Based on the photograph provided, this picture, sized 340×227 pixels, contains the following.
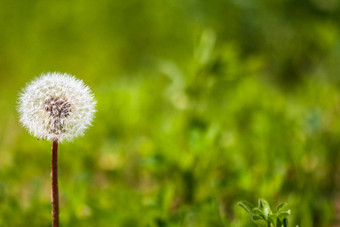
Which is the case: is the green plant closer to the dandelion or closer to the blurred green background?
the blurred green background

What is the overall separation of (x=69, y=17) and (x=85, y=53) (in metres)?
0.48

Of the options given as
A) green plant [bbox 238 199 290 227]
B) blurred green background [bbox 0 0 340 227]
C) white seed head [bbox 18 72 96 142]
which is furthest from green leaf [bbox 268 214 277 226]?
white seed head [bbox 18 72 96 142]

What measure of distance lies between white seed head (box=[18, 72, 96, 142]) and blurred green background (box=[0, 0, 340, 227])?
324 millimetres

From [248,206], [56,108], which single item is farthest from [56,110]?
[248,206]

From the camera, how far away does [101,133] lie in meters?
2.68

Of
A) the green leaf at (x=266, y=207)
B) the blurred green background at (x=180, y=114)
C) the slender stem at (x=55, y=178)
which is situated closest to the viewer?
the slender stem at (x=55, y=178)

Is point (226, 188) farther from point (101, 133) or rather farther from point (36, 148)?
point (36, 148)

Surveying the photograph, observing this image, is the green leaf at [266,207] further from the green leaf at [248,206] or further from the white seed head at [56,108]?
the white seed head at [56,108]

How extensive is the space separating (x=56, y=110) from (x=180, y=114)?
1364 mm

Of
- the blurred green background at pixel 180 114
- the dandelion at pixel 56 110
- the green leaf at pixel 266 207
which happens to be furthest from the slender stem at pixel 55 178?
the green leaf at pixel 266 207

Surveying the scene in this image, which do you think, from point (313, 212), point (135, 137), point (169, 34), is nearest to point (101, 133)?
point (135, 137)

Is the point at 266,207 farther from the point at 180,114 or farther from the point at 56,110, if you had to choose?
the point at 180,114

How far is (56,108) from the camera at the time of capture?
3.72 ft

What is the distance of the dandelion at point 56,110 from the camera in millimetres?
1104
